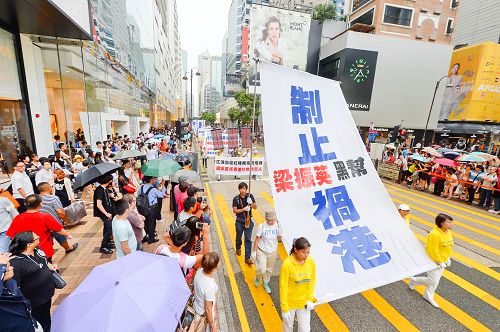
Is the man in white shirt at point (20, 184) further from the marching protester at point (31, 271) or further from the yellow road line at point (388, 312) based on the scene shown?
the yellow road line at point (388, 312)

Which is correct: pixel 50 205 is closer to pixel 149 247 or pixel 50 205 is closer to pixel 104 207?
pixel 104 207

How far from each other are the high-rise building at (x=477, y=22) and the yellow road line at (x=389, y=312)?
162 ft

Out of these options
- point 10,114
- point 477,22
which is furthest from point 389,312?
point 477,22

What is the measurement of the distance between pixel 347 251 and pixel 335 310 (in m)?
1.28

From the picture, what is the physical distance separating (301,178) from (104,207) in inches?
182

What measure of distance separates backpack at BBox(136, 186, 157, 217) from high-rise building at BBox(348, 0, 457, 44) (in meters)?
41.4

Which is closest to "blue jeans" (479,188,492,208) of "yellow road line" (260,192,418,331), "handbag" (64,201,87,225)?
"yellow road line" (260,192,418,331)

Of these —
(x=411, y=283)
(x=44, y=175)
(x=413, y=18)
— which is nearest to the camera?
(x=411, y=283)

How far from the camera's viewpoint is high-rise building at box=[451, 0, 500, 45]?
40.0m

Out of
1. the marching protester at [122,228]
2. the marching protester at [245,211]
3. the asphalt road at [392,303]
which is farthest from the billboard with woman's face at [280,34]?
the marching protester at [122,228]

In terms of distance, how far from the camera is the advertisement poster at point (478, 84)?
107 ft

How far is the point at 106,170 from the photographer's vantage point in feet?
19.4

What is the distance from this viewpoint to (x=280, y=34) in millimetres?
41125

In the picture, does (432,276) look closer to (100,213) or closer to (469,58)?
(100,213)
